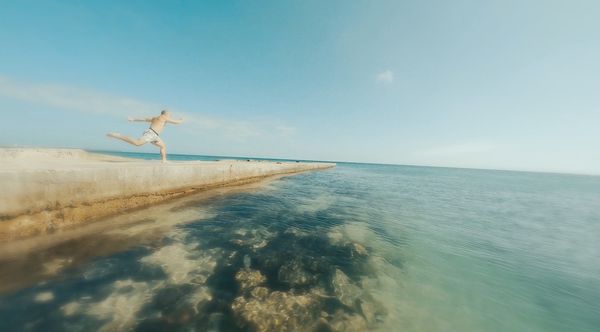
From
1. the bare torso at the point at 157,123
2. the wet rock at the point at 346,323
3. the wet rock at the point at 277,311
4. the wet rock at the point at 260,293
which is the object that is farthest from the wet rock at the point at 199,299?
the bare torso at the point at 157,123

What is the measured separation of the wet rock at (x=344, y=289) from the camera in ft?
11.1

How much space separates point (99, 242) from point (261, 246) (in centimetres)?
320

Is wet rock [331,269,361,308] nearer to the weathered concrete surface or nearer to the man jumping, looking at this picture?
the weathered concrete surface

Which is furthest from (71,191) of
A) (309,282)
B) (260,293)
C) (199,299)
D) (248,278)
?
(309,282)

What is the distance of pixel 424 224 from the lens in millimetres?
8414

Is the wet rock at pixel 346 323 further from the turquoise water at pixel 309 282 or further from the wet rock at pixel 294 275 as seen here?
the wet rock at pixel 294 275

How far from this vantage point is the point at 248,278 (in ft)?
12.0

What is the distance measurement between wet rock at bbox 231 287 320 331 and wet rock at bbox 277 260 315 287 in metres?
0.35

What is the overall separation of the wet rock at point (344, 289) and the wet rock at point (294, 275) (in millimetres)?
417

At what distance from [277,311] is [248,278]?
0.91m

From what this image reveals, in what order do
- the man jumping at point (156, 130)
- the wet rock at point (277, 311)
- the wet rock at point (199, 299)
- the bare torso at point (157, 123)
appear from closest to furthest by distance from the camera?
the wet rock at point (277, 311) → the wet rock at point (199, 299) → the man jumping at point (156, 130) → the bare torso at point (157, 123)

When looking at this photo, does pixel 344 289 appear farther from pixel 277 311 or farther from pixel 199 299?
pixel 199 299

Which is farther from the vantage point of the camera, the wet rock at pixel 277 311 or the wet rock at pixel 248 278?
the wet rock at pixel 248 278

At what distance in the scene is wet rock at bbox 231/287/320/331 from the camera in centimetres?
275
